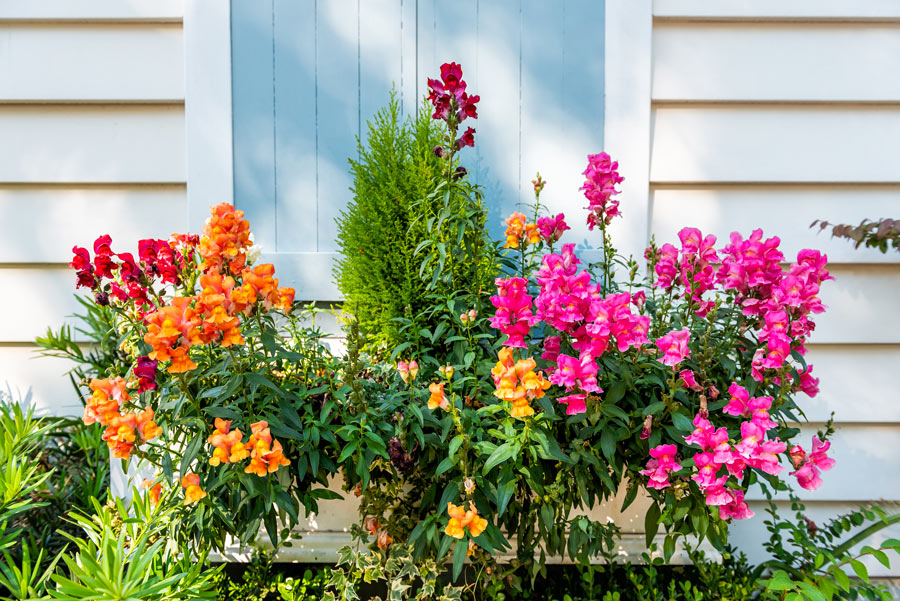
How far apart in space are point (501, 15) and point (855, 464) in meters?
2.19

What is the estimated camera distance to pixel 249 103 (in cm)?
220

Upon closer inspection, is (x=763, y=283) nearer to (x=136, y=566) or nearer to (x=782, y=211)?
(x=782, y=211)

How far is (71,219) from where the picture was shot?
7.28 feet

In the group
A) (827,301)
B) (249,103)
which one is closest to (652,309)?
Answer: (827,301)

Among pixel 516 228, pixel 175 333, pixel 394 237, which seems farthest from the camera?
pixel 394 237

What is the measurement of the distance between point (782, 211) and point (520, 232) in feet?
3.68

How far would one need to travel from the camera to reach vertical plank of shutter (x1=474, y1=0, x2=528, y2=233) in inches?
85.8

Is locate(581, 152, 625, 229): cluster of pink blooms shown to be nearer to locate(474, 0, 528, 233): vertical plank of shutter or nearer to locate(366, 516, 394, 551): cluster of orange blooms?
locate(474, 0, 528, 233): vertical plank of shutter

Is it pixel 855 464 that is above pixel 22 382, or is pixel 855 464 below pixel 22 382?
below

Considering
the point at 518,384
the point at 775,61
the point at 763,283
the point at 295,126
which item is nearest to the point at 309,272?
the point at 295,126

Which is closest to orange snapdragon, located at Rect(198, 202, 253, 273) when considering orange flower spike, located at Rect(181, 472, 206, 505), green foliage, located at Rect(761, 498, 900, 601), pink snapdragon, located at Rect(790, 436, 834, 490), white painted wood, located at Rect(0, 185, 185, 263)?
orange flower spike, located at Rect(181, 472, 206, 505)

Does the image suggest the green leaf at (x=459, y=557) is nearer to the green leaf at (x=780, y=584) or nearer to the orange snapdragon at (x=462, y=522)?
the orange snapdragon at (x=462, y=522)

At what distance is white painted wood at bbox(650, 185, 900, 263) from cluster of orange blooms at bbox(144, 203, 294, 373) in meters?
1.48

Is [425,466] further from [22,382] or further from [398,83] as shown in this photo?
[22,382]
